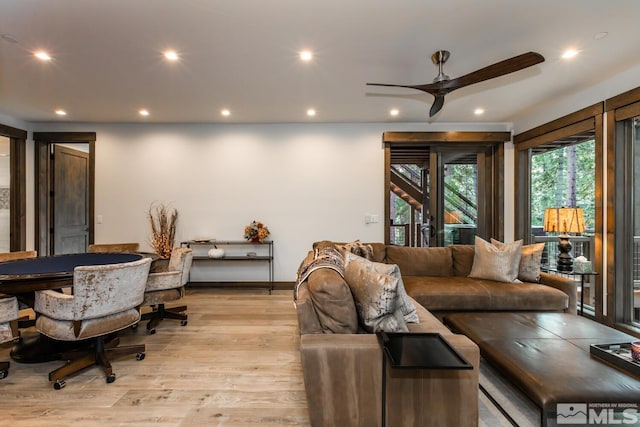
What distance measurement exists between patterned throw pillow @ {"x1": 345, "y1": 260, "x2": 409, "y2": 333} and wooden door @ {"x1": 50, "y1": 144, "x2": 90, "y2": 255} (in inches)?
203

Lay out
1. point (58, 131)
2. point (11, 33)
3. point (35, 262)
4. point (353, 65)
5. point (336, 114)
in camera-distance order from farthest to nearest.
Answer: point (58, 131) < point (336, 114) < point (353, 65) < point (35, 262) < point (11, 33)

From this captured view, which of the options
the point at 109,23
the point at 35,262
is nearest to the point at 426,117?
the point at 109,23

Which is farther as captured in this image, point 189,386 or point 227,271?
point 227,271

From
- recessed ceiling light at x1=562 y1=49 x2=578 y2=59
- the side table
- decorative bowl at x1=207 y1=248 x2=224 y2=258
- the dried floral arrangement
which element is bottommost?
the side table

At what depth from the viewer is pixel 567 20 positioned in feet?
7.35

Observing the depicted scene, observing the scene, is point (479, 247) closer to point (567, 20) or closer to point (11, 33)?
point (567, 20)

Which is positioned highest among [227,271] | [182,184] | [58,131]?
[58,131]

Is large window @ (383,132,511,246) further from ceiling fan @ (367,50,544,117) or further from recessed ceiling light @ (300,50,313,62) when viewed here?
recessed ceiling light @ (300,50,313,62)

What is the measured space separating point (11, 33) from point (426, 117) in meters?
4.57

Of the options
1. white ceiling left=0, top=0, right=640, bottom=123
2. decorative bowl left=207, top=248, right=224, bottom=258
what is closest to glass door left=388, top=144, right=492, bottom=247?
white ceiling left=0, top=0, right=640, bottom=123

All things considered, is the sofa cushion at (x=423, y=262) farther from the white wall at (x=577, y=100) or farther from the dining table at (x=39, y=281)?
the dining table at (x=39, y=281)

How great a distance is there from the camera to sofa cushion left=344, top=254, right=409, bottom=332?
5.50ft

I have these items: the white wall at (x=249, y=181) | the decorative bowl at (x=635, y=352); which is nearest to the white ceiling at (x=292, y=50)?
the white wall at (x=249, y=181)

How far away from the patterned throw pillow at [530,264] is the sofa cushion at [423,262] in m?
0.71
